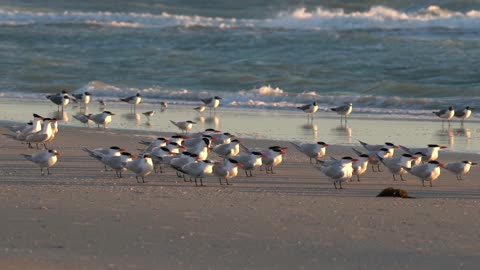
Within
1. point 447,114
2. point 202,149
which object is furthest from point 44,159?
point 447,114

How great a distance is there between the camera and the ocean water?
27609 millimetres

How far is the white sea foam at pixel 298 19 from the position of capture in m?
45.2

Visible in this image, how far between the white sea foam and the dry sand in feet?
108

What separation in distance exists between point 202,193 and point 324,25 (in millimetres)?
37492

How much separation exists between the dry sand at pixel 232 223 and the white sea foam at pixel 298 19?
108 feet

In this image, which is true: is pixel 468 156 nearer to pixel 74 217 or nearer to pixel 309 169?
pixel 309 169

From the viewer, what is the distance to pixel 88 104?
25.9 m

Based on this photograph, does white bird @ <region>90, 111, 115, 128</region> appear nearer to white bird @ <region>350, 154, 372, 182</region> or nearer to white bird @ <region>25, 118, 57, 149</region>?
white bird @ <region>25, 118, 57, 149</region>

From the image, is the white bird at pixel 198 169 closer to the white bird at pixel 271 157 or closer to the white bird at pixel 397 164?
the white bird at pixel 271 157

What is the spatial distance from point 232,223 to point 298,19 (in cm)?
4174

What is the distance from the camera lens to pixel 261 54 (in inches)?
1464

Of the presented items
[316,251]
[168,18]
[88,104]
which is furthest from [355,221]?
[168,18]

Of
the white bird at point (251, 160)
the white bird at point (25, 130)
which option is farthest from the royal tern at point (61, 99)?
the white bird at point (251, 160)

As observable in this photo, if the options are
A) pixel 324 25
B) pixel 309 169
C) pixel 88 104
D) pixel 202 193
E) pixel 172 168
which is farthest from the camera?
pixel 324 25
